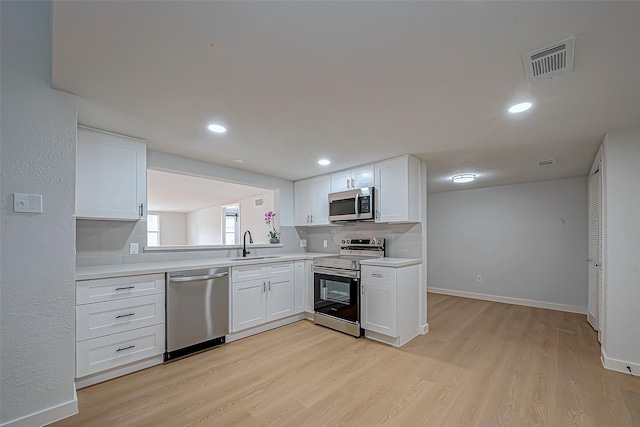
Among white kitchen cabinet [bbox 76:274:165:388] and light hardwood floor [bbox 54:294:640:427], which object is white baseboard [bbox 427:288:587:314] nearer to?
light hardwood floor [bbox 54:294:640:427]

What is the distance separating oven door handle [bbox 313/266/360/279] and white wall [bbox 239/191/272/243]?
2396 millimetres

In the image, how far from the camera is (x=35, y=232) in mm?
1837

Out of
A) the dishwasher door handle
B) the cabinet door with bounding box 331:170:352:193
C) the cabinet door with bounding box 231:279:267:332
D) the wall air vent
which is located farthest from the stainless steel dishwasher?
the wall air vent

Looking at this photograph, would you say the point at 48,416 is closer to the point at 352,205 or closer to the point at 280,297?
the point at 280,297

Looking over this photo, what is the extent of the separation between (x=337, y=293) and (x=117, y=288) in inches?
94.3

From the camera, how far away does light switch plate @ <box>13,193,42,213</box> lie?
5.83 feet

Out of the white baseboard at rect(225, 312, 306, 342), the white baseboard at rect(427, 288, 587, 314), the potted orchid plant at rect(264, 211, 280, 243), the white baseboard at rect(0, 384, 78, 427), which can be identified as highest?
the potted orchid plant at rect(264, 211, 280, 243)

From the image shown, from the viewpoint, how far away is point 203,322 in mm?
2939

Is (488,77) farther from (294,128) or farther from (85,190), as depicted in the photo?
(85,190)

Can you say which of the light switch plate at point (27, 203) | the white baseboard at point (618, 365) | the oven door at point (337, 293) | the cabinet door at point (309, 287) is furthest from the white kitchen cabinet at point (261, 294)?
the white baseboard at point (618, 365)

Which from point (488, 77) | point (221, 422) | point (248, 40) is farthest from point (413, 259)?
point (248, 40)

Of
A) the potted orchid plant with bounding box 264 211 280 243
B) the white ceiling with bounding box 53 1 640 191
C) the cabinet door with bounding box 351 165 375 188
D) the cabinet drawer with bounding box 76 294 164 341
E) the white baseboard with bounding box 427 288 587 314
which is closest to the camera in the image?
the white ceiling with bounding box 53 1 640 191

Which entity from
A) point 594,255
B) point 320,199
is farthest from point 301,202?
point 594,255

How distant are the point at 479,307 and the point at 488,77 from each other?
4288 millimetres
